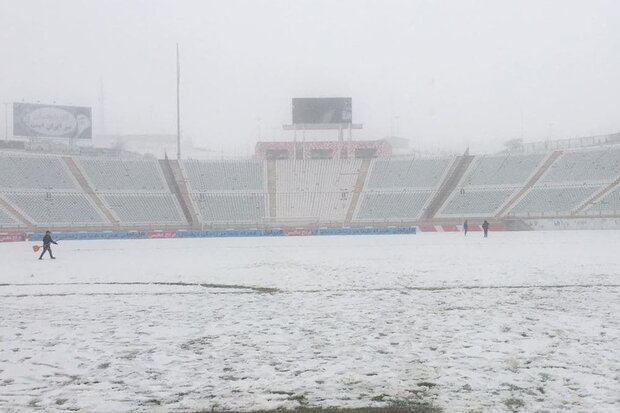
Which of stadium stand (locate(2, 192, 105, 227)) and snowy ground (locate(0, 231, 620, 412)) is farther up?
stadium stand (locate(2, 192, 105, 227))

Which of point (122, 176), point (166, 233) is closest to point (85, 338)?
point (166, 233)

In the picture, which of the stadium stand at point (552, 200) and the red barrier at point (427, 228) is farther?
the stadium stand at point (552, 200)

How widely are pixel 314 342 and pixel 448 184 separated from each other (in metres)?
52.8

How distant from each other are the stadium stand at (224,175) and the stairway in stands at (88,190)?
10231mm

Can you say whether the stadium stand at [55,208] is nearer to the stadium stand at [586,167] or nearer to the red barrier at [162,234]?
the red barrier at [162,234]

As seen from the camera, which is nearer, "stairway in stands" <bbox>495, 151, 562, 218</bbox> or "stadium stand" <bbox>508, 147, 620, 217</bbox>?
Result: "stadium stand" <bbox>508, 147, 620, 217</bbox>

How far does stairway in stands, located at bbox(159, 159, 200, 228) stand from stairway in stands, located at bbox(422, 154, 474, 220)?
25.7 m

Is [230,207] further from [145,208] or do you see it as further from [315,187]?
[315,187]

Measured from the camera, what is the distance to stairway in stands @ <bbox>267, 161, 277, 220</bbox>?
54.1m

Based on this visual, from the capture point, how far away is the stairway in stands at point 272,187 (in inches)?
2128

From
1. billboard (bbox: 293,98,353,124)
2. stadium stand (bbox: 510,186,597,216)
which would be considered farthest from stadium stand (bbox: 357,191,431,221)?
billboard (bbox: 293,98,353,124)

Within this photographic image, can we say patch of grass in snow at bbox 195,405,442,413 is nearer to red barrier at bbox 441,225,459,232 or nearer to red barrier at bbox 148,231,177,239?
red barrier at bbox 148,231,177,239

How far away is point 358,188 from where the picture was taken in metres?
59.0

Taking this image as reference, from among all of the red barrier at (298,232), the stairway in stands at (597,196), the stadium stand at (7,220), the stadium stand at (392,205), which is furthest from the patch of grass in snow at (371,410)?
the stairway in stands at (597,196)
